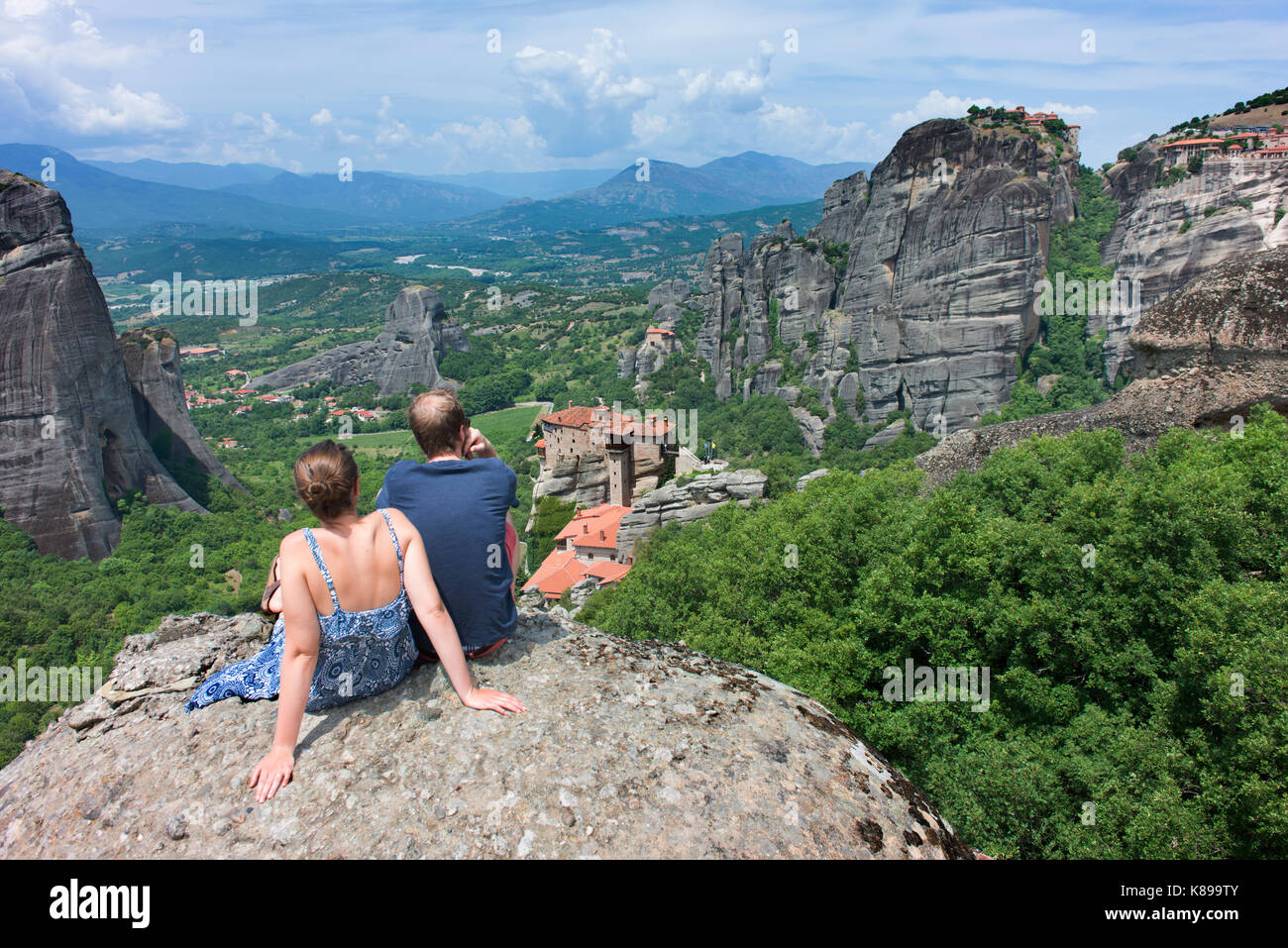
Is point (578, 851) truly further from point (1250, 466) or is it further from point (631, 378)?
point (631, 378)

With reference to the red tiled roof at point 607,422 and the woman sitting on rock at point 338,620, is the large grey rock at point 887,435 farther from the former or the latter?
the woman sitting on rock at point 338,620

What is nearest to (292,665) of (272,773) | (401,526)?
(272,773)

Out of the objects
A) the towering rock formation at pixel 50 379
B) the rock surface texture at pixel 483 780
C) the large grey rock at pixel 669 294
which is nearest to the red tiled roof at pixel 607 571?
the rock surface texture at pixel 483 780

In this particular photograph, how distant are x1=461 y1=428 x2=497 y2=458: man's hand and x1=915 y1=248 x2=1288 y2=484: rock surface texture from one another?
51.9ft

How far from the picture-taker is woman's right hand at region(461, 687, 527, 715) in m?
4.48

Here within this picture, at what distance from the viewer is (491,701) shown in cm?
450

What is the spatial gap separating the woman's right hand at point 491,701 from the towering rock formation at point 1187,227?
2092 inches

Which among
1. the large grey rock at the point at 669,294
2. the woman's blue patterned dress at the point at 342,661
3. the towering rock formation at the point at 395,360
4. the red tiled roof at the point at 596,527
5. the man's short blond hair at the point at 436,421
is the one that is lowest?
the red tiled roof at the point at 596,527

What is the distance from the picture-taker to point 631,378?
101312 mm

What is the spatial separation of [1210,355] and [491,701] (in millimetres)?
17545

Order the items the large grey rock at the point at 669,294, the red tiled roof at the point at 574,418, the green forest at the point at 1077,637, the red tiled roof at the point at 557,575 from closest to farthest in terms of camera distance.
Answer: the green forest at the point at 1077,637 → the red tiled roof at the point at 557,575 → the red tiled roof at the point at 574,418 → the large grey rock at the point at 669,294

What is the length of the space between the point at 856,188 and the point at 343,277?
501ft

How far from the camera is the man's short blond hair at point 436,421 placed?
203 inches
